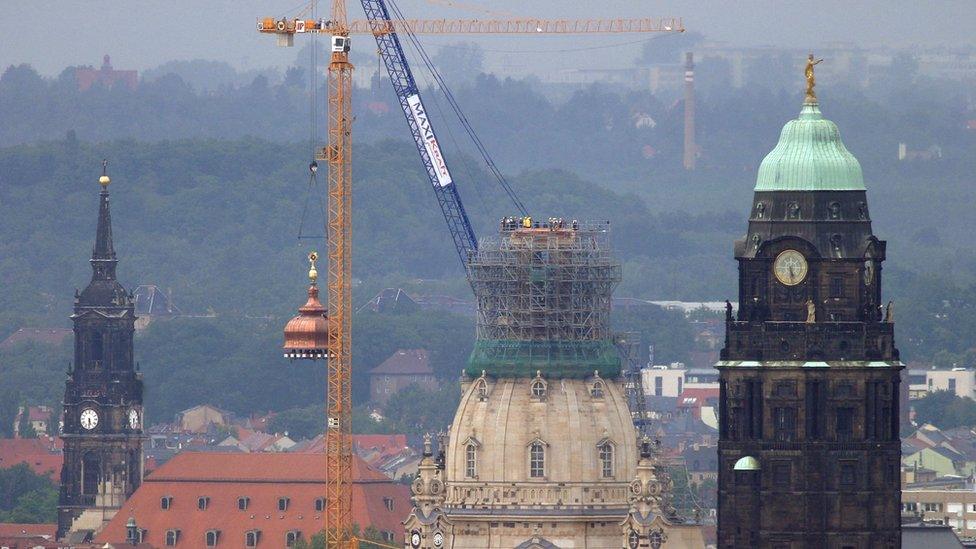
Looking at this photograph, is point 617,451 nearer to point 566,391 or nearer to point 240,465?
point 566,391

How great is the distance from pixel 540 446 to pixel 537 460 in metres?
0.37

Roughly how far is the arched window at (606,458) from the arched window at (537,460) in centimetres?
142

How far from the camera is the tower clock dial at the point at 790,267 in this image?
96.8 m

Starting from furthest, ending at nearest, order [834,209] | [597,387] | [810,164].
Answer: [597,387] → [810,164] → [834,209]

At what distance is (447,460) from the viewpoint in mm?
112938

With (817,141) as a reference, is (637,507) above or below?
below

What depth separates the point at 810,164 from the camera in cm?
9850

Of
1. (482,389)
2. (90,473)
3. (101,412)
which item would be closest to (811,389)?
(482,389)

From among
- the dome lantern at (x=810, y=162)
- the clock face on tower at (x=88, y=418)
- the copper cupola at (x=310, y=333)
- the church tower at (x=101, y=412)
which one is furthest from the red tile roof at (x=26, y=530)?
the dome lantern at (x=810, y=162)

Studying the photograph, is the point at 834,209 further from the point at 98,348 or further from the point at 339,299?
the point at 98,348

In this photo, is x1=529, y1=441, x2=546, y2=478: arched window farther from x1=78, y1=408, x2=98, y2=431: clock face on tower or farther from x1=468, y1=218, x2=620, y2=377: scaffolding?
x1=78, y1=408, x2=98, y2=431: clock face on tower

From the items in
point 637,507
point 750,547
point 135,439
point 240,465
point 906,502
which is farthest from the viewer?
point 135,439

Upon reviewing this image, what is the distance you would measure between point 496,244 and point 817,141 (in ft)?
61.6

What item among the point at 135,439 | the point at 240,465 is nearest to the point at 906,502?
the point at 240,465
